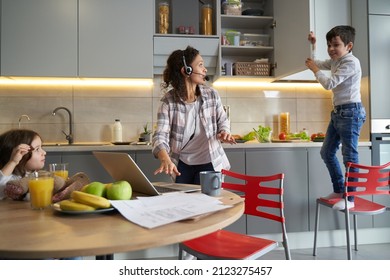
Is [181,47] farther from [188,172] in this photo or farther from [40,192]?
[40,192]

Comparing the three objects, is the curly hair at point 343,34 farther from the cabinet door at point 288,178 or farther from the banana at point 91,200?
the banana at point 91,200

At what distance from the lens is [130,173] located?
117 cm

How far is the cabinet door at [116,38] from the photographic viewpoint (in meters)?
2.71

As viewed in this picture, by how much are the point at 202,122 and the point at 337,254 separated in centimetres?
160

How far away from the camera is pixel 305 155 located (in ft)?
8.80

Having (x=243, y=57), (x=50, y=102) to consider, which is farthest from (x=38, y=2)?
(x=243, y=57)

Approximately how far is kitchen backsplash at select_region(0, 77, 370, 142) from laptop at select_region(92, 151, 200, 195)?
1884 mm

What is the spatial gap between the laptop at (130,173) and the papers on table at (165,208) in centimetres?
8

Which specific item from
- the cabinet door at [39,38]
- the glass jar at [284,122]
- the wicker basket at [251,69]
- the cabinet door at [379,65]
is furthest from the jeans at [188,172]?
the cabinet door at [379,65]

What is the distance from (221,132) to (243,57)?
5.89ft

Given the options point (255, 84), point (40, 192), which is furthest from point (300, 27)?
point (40, 192)

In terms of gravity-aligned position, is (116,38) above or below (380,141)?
above

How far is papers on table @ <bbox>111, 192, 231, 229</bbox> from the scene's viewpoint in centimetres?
83
